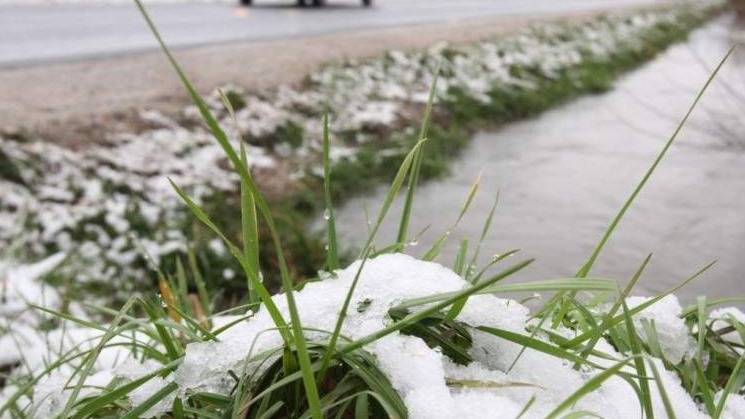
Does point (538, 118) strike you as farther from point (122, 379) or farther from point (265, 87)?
point (122, 379)


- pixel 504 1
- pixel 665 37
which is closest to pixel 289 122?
pixel 665 37

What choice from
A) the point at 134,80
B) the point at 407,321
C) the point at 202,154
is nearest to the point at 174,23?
the point at 134,80

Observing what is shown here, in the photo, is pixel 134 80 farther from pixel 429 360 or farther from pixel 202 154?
pixel 429 360

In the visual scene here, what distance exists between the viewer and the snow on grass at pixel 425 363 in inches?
36.3

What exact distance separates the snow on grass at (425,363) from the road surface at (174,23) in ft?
25.4

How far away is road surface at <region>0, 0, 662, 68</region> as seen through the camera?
9133 mm

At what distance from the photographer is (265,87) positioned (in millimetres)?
7027

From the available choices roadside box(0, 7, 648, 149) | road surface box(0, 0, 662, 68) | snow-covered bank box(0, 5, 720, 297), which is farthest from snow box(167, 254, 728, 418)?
road surface box(0, 0, 662, 68)

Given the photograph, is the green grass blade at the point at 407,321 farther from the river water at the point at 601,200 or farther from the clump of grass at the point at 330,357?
the river water at the point at 601,200

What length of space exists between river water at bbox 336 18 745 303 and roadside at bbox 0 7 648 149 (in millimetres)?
1983

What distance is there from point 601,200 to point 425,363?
16.7 feet

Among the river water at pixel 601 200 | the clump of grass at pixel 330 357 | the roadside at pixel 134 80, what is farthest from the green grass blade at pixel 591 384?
the roadside at pixel 134 80

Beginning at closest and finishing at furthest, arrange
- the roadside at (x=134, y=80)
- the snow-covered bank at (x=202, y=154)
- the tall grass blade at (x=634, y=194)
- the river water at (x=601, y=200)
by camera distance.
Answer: the tall grass blade at (x=634, y=194)
the snow-covered bank at (x=202, y=154)
the river water at (x=601, y=200)
the roadside at (x=134, y=80)

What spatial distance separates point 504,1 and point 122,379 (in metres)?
26.0
